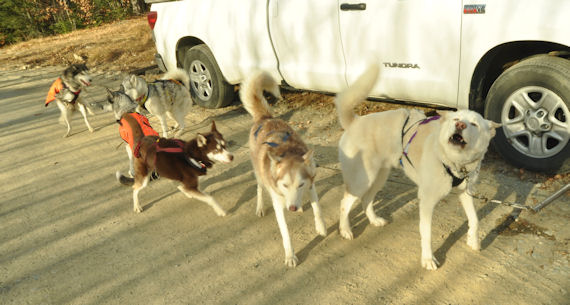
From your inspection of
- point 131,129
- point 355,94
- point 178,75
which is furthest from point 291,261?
point 178,75

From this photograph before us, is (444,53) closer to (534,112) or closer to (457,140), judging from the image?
(534,112)

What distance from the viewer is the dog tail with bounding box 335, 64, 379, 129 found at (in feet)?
10.2

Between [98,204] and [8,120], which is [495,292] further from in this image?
[8,120]

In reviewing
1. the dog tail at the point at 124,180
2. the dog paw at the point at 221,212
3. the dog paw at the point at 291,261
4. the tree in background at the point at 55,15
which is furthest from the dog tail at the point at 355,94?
the tree in background at the point at 55,15

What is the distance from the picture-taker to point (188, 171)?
4.23m

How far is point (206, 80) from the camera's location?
7473 mm

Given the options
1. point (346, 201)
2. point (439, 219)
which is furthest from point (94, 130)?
point (439, 219)

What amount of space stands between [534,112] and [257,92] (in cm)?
274

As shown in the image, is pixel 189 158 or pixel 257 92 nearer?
pixel 257 92

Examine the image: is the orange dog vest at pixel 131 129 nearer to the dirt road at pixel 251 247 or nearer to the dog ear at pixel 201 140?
the dirt road at pixel 251 247

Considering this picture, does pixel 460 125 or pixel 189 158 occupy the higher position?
pixel 460 125

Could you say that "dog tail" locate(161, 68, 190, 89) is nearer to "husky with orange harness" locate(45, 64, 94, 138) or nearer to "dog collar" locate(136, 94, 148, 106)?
"dog collar" locate(136, 94, 148, 106)

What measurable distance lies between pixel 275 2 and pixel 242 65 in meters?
1.23

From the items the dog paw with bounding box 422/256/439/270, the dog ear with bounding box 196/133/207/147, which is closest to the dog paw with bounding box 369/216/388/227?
the dog paw with bounding box 422/256/439/270
